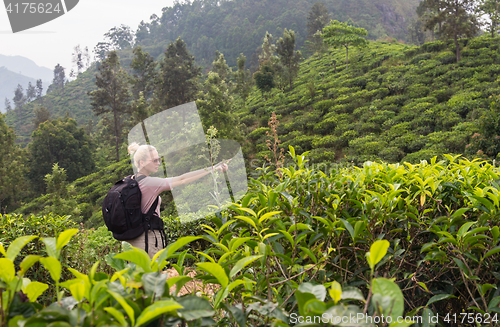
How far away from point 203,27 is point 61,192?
2128 inches

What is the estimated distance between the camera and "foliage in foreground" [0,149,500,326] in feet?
1.58

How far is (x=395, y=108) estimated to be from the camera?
415 inches

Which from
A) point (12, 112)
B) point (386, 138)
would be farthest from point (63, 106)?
point (386, 138)

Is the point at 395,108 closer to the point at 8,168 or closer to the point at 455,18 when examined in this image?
the point at 455,18

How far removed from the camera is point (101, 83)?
61.9ft

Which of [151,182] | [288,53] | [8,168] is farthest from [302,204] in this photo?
[8,168]

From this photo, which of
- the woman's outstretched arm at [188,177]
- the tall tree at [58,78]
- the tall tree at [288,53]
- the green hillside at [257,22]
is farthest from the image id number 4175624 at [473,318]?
the tall tree at [58,78]

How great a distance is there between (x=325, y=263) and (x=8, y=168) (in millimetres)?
19303

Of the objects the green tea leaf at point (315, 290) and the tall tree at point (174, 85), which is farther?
the tall tree at point (174, 85)

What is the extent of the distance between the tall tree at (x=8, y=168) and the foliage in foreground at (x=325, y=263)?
18650mm

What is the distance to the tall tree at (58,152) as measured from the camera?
60.0 feet

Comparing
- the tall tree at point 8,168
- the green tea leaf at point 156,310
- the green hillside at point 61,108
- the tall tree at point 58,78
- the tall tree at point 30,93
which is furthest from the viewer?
the tall tree at point 58,78

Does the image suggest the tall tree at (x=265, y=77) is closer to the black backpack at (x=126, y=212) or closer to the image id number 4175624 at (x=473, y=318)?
the black backpack at (x=126, y=212)

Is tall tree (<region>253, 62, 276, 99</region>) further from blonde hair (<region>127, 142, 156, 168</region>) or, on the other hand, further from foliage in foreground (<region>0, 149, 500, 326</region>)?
foliage in foreground (<region>0, 149, 500, 326</region>)
